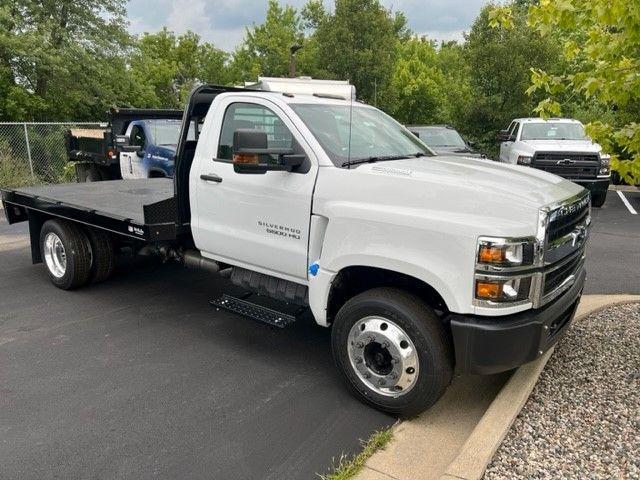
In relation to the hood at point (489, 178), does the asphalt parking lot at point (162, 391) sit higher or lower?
lower

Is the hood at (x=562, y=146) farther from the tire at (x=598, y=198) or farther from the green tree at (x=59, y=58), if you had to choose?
the green tree at (x=59, y=58)

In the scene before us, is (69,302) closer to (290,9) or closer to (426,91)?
(426,91)

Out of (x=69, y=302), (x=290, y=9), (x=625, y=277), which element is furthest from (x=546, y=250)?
(x=290, y=9)

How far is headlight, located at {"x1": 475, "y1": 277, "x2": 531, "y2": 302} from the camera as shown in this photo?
3.15 meters

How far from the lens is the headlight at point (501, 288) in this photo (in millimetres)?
3146

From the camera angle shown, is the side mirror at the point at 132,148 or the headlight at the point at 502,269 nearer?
the headlight at the point at 502,269

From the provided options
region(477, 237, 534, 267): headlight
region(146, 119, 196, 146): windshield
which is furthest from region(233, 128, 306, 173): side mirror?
region(146, 119, 196, 146): windshield

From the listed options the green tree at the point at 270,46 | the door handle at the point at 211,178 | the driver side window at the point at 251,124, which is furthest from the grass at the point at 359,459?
the green tree at the point at 270,46

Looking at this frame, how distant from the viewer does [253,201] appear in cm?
432

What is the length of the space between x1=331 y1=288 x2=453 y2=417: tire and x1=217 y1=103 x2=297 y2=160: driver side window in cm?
143

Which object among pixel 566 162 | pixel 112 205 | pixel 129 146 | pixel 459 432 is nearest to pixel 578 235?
pixel 459 432

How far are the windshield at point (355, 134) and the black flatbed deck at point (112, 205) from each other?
1596 mm

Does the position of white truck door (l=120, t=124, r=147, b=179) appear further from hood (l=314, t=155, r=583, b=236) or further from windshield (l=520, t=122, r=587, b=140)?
windshield (l=520, t=122, r=587, b=140)

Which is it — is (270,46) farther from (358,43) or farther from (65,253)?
(65,253)
